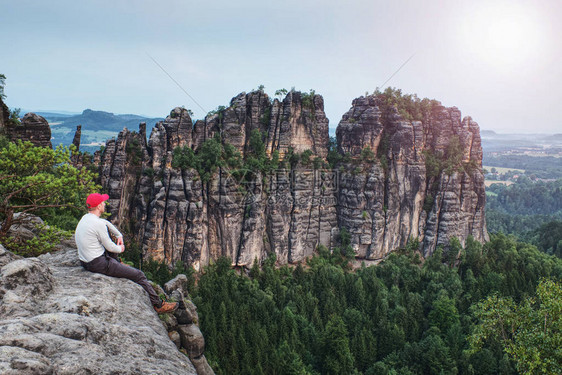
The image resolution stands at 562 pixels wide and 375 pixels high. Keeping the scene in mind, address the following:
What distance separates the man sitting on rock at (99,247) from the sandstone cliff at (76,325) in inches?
10.6

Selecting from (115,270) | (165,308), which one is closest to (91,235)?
(115,270)

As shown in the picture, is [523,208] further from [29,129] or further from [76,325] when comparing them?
[76,325]

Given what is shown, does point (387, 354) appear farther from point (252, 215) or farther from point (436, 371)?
point (252, 215)

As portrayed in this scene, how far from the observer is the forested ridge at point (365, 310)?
1366 inches

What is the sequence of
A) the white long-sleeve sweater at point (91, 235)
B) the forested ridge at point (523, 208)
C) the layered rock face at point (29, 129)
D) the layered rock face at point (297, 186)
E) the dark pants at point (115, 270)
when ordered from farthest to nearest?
the forested ridge at point (523, 208)
the layered rock face at point (297, 186)
the layered rock face at point (29, 129)
the dark pants at point (115, 270)
the white long-sleeve sweater at point (91, 235)

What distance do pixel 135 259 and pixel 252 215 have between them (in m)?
16.8

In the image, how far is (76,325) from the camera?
789cm

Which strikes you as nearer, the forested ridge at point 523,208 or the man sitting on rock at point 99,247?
the man sitting on rock at point 99,247

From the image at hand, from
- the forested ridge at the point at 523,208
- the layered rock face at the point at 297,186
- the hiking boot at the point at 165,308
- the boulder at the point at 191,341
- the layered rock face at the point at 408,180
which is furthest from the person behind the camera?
the forested ridge at the point at 523,208

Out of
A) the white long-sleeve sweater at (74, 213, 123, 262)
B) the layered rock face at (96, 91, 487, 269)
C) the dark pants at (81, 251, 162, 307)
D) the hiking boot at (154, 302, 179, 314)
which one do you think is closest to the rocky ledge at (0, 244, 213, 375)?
the dark pants at (81, 251, 162, 307)

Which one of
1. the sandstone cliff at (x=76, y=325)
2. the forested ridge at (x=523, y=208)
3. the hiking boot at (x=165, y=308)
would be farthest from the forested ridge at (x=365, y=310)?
the forested ridge at (x=523, y=208)

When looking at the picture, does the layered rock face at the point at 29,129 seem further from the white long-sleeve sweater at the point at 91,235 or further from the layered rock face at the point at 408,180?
the layered rock face at the point at 408,180

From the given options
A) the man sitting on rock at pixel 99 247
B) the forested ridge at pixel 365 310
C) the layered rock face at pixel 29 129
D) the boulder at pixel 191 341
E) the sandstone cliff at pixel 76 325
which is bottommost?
the forested ridge at pixel 365 310

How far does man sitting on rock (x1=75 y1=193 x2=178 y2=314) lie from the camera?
998 cm
